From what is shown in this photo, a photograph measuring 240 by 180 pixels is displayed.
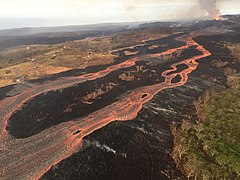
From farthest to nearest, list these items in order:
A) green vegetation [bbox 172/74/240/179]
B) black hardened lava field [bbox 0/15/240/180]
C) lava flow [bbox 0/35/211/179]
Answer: lava flow [bbox 0/35/211/179], black hardened lava field [bbox 0/15/240/180], green vegetation [bbox 172/74/240/179]

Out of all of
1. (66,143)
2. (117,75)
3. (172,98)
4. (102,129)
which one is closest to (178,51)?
(117,75)

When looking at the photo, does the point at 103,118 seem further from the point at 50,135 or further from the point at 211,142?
the point at 211,142

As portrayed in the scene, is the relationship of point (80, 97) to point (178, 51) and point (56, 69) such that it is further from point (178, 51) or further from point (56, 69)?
point (178, 51)

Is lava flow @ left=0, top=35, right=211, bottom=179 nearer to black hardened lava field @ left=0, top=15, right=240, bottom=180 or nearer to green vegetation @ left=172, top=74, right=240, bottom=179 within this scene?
black hardened lava field @ left=0, top=15, right=240, bottom=180

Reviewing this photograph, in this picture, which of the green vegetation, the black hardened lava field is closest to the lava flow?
the black hardened lava field

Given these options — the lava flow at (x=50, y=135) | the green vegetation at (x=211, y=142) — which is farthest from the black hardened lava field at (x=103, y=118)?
the green vegetation at (x=211, y=142)
